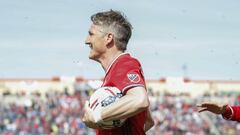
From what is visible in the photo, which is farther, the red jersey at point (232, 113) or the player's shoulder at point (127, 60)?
the red jersey at point (232, 113)

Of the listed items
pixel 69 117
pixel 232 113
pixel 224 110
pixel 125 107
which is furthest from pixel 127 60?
pixel 69 117

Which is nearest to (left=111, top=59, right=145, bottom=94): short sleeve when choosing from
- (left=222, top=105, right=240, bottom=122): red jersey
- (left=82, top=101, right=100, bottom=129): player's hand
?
(left=82, top=101, right=100, bottom=129): player's hand

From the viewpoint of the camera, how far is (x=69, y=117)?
29594mm

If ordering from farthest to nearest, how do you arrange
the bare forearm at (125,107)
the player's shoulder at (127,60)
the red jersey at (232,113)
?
the red jersey at (232,113) < the player's shoulder at (127,60) < the bare forearm at (125,107)

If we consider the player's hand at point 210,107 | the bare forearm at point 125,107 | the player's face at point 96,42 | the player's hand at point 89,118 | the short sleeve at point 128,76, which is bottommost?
the player's hand at point 210,107

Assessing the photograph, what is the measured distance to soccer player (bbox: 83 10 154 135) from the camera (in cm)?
348

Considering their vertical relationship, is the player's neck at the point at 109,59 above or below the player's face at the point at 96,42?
below

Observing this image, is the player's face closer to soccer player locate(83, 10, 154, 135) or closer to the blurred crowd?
soccer player locate(83, 10, 154, 135)

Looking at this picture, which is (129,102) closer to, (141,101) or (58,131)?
(141,101)

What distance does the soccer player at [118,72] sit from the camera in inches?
137

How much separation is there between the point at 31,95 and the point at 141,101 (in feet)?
94.7

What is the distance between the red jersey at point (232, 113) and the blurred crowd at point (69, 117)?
71.9 ft

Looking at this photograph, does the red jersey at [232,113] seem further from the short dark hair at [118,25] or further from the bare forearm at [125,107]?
the bare forearm at [125,107]

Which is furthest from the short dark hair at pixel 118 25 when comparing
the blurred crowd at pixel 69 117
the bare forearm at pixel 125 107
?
the blurred crowd at pixel 69 117
